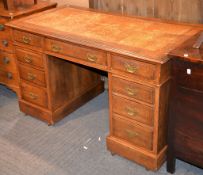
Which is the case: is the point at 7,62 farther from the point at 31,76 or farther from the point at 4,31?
the point at 31,76

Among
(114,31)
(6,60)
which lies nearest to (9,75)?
(6,60)

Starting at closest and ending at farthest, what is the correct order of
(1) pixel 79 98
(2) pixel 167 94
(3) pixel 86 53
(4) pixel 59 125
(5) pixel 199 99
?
(5) pixel 199 99, (2) pixel 167 94, (3) pixel 86 53, (4) pixel 59 125, (1) pixel 79 98

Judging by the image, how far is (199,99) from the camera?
6.13 ft

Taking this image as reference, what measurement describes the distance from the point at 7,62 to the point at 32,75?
1.49 ft

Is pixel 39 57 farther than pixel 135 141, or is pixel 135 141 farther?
pixel 39 57

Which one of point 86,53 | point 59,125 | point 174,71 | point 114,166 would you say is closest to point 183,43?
point 174,71

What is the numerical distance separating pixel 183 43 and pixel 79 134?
115cm

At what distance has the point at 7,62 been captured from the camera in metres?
3.03

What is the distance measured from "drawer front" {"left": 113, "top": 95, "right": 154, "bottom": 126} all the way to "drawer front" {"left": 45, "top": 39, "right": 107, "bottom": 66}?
0.88 ft

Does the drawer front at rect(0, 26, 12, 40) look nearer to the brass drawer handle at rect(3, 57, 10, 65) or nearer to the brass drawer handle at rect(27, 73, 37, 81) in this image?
the brass drawer handle at rect(3, 57, 10, 65)

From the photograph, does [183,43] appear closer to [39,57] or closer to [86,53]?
[86,53]

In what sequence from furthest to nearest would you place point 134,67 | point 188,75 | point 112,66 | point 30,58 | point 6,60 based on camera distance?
point 6,60 < point 30,58 < point 112,66 < point 134,67 < point 188,75

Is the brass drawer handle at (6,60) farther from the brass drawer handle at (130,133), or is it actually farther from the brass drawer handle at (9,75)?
the brass drawer handle at (130,133)

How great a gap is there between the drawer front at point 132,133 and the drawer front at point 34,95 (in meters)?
0.71
